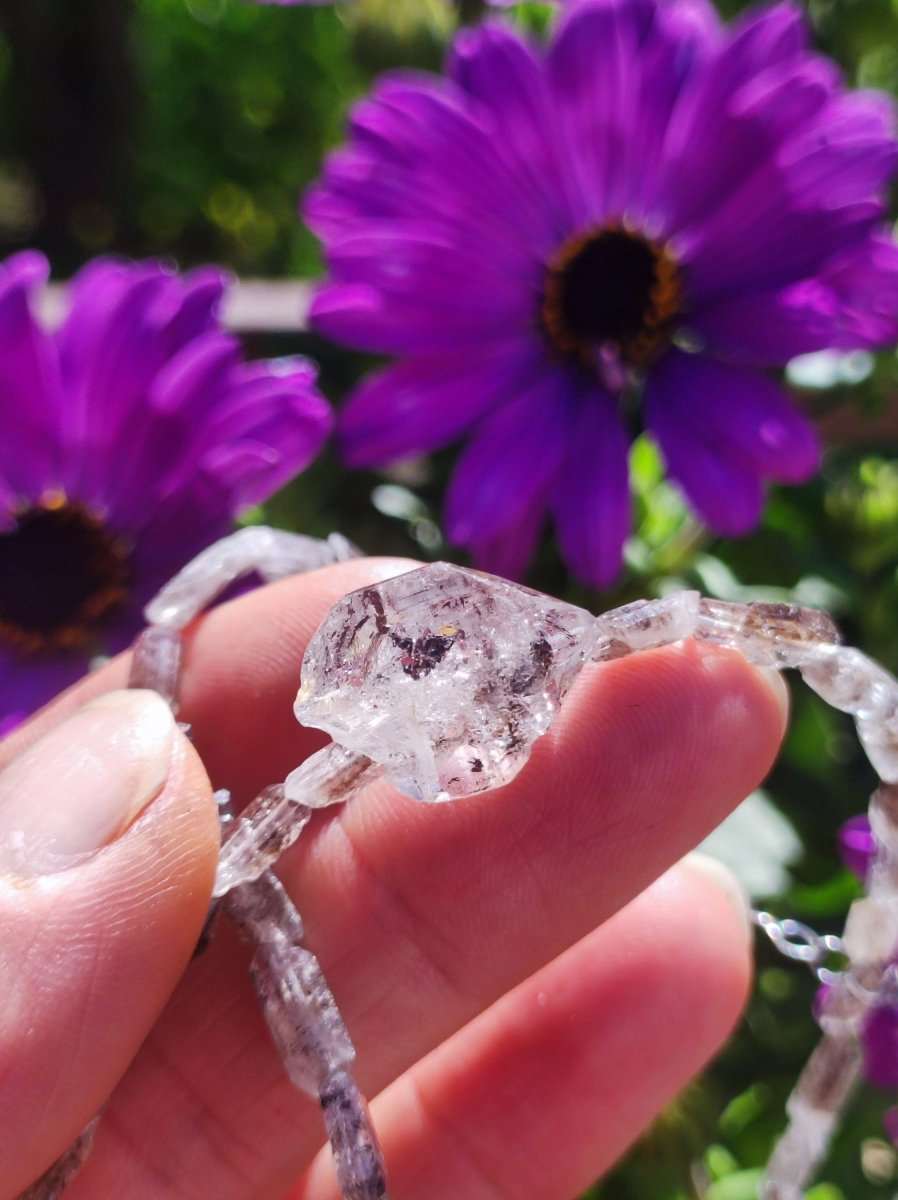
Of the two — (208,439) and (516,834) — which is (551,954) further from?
(208,439)

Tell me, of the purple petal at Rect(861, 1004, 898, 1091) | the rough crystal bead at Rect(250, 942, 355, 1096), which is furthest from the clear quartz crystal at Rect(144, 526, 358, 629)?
the purple petal at Rect(861, 1004, 898, 1091)

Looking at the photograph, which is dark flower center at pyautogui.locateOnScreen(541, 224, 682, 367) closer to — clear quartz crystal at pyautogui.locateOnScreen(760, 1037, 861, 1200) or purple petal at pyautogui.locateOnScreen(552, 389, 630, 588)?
purple petal at pyautogui.locateOnScreen(552, 389, 630, 588)

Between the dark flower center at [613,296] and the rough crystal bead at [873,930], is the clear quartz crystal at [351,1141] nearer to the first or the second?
the rough crystal bead at [873,930]

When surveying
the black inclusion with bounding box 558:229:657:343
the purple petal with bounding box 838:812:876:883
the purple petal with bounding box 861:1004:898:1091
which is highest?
the black inclusion with bounding box 558:229:657:343

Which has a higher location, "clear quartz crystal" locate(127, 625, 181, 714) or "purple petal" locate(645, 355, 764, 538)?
"clear quartz crystal" locate(127, 625, 181, 714)

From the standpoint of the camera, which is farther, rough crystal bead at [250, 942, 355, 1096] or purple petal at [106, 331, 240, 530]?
purple petal at [106, 331, 240, 530]

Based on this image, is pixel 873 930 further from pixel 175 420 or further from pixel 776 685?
pixel 175 420

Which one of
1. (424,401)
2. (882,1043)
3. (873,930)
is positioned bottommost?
→ (882,1043)

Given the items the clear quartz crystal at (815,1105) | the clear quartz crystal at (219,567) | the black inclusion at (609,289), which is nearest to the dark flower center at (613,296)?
the black inclusion at (609,289)

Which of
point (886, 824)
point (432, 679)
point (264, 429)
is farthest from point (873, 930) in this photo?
point (264, 429)
